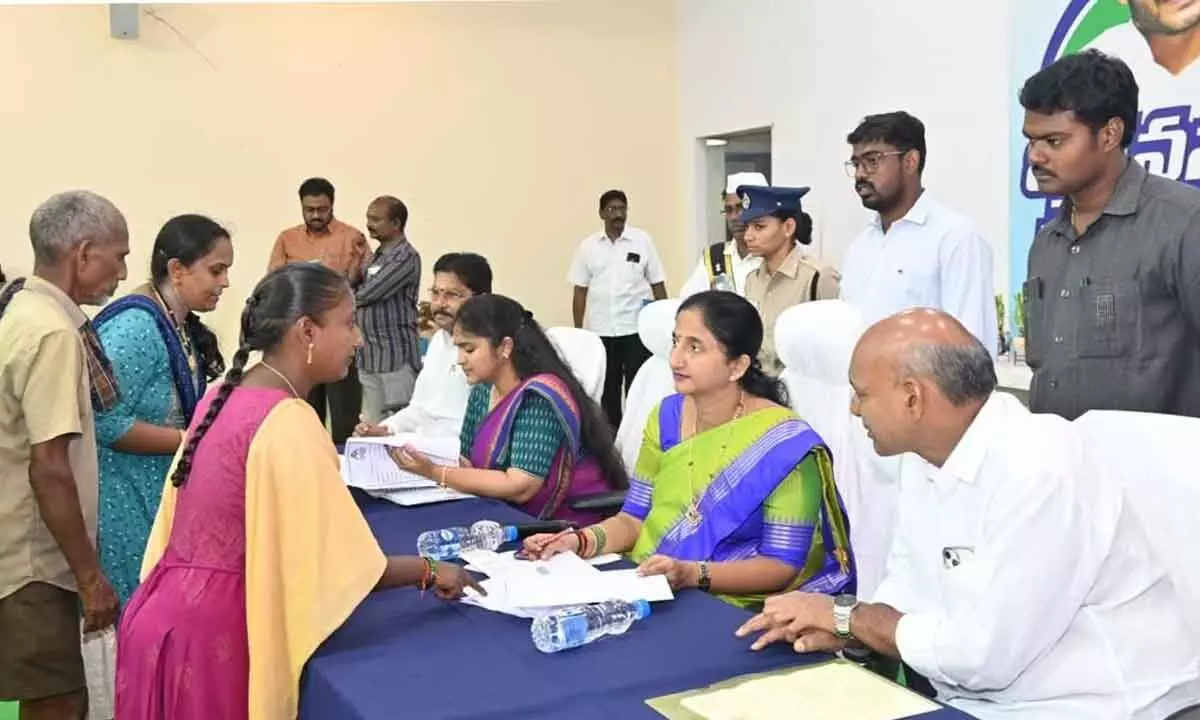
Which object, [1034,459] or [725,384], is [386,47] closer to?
[725,384]

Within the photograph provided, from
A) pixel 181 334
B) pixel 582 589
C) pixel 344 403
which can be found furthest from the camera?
pixel 344 403

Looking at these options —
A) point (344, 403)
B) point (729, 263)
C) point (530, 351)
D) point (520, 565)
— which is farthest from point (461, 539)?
point (344, 403)

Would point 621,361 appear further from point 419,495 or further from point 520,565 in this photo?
point 520,565

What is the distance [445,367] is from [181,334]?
4.09ft

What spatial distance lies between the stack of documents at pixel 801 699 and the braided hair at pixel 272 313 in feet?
2.78

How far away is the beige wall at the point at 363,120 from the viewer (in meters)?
5.92

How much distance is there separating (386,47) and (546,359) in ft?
14.3

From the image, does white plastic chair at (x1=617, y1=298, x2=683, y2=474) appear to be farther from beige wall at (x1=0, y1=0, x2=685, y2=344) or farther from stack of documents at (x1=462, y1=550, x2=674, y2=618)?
beige wall at (x1=0, y1=0, x2=685, y2=344)

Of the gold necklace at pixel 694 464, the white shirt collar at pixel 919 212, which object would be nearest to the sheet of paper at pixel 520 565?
the gold necklace at pixel 694 464

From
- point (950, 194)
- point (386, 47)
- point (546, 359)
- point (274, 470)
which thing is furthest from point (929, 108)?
point (274, 470)

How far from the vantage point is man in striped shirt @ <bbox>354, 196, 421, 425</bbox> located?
5.33 meters

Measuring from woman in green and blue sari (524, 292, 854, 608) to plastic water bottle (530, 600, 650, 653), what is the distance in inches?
9.7

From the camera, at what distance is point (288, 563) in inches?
63.2

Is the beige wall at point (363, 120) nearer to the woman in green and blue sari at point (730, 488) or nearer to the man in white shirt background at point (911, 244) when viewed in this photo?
the man in white shirt background at point (911, 244)
